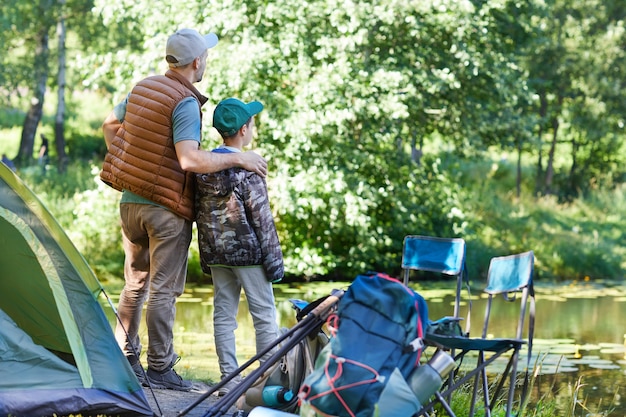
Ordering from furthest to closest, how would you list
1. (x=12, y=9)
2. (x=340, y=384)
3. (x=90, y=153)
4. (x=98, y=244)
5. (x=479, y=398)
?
(x=90, y=153) → (x=12, y=9) → (x=98, y=244) → (x=479, y=398) → (x=340, y=384)

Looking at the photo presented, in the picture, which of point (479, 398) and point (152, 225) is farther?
point (479, 398)

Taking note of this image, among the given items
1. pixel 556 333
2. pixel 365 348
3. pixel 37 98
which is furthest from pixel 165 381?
pixel 37 98

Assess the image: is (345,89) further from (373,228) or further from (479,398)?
(479,398)

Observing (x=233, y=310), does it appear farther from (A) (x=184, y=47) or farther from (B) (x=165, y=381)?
(A) (x=184, y=47)

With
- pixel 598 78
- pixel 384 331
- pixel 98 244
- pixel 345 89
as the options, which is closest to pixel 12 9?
pixel 98 244

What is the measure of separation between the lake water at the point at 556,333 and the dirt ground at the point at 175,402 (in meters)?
0.52

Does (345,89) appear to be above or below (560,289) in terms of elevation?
above

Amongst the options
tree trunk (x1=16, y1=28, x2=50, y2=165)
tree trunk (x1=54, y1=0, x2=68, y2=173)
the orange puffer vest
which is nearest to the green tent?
the orange puffer vest

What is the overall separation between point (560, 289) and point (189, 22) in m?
5.44

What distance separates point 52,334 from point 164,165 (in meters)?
0.93

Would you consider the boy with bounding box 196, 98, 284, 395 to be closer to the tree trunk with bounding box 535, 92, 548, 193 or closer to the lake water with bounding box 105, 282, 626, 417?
the lake water with bounding box 105, 282, 626, 417

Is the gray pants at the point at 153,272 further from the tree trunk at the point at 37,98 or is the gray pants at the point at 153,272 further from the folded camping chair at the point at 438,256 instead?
the tree trunk at the point at 37,98

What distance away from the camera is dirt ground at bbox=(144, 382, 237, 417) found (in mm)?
4328

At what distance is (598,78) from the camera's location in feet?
59.0
